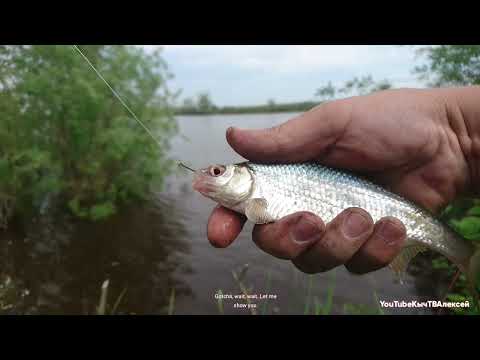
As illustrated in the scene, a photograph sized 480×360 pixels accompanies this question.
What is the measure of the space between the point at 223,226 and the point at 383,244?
1.35 metres

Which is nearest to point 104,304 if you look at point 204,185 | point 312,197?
point 204,185

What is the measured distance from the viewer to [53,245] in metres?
8.77

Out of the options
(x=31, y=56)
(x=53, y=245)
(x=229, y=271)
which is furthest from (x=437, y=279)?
(x=31, y=56)

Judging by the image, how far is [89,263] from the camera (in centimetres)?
813

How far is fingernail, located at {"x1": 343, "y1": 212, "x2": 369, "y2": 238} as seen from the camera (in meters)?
2.69

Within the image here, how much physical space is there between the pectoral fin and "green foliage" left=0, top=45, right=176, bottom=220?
21.0ft

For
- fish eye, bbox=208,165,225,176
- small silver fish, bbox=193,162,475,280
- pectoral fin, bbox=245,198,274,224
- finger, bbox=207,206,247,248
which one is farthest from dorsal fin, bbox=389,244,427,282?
fish eye, bbox=208,165,225,176

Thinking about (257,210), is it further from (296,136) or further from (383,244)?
(383,244)

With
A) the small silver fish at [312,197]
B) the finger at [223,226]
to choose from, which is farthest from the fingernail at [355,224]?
the finger at [223,226]

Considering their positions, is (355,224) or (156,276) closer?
(355,224)

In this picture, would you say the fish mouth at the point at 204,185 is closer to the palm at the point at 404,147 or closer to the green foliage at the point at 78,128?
the palm at the point at 404,147

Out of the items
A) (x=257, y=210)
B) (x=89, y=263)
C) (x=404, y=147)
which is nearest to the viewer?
(x=257, y=210)

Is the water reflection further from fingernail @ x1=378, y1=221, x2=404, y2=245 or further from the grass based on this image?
fingernail @ x1=378, y1=221, x2=404, y2=245

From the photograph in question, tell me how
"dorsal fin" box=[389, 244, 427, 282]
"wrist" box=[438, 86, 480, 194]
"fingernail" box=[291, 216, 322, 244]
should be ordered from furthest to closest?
"wrist" box=[438, 86, 480, 194]
"dorsal fin" box=[389, 244, 427, 282]
"fingernail" box=[291, 216, 322, 244]
